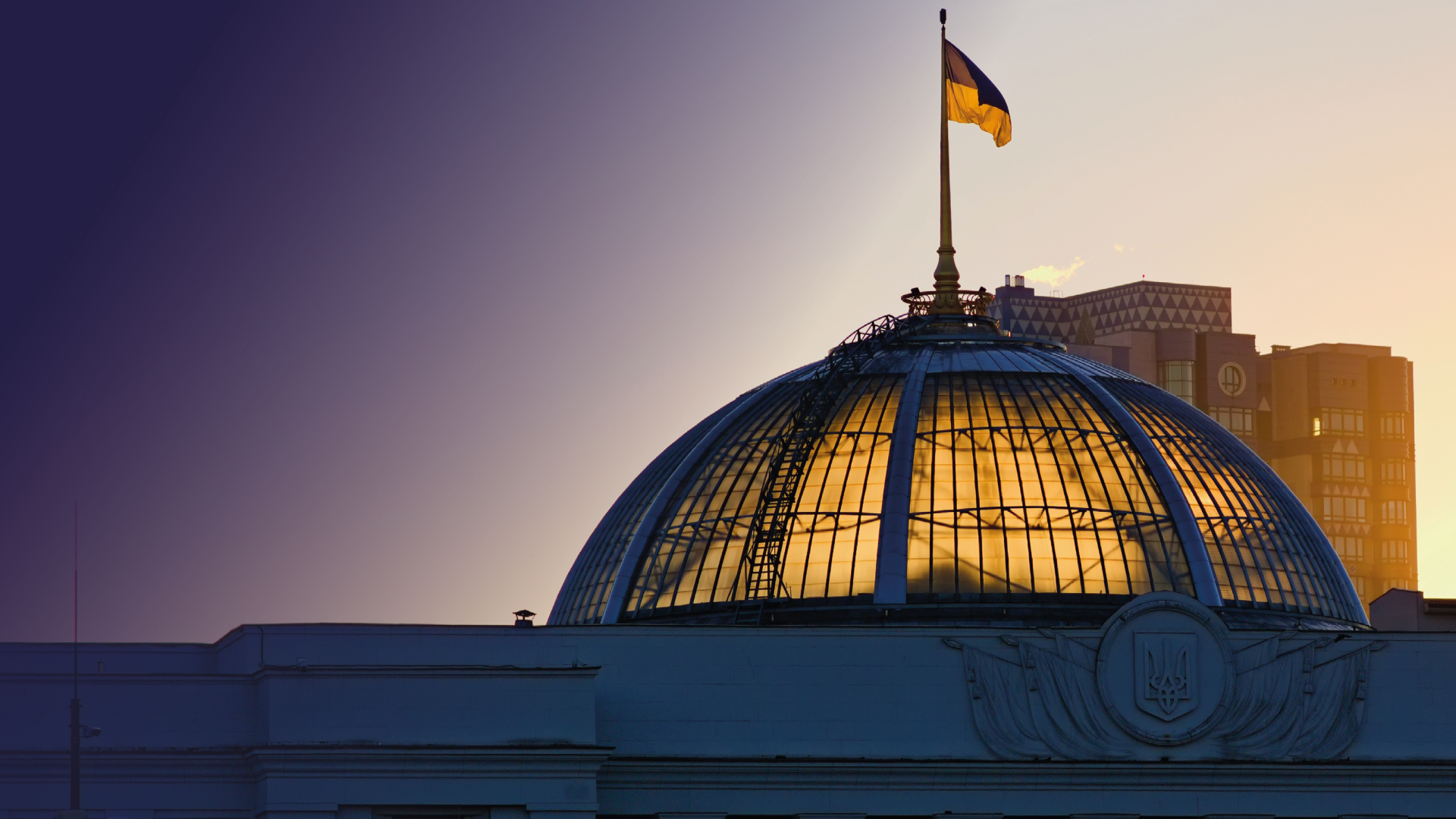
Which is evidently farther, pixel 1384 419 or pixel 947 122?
pixel 1384 419

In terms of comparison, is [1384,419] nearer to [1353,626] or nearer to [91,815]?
[1353,626]

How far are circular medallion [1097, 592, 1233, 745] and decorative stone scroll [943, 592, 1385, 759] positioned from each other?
0.01 meters

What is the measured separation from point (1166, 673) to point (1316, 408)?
146 meters

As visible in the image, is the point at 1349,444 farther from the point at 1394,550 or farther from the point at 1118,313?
the point at 1118,313

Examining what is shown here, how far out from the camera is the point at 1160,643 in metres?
51.4

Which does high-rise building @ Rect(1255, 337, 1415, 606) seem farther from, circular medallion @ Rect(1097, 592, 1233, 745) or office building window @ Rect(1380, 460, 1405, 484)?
circular medallion @ Rect(1097, 592, 1233, 745)

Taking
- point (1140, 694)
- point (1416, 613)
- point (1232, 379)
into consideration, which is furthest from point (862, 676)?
point (1232, 379)

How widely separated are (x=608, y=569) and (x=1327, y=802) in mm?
16712

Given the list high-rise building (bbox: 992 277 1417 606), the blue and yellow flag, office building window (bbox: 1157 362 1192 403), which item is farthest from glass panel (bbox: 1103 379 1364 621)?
high-rise building (bbox: 992 277 1417 606)

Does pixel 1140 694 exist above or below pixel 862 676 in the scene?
below

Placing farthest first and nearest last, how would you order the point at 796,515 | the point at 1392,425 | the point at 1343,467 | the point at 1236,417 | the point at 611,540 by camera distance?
the point at 1392,425
the point at 1343,467
the point at 1236,417
the point at 611,540
the point at 796,515

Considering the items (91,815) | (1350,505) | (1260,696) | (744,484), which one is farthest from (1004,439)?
(1350,505)

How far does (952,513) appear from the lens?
56.7m

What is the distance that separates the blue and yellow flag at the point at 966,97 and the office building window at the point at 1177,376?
121291 mm
